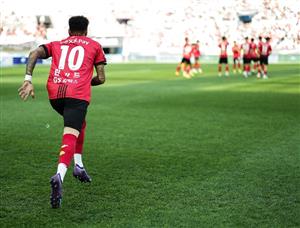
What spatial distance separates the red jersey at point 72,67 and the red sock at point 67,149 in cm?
42

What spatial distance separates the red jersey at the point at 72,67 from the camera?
237 inches

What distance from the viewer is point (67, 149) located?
5.92m

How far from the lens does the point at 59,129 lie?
11.6m

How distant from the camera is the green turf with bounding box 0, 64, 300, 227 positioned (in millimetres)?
5301

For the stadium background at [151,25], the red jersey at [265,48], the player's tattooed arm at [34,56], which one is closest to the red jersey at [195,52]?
the red jersey at [265,48]

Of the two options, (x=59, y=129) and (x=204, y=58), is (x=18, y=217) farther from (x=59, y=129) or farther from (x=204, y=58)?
(x=204, y=58)

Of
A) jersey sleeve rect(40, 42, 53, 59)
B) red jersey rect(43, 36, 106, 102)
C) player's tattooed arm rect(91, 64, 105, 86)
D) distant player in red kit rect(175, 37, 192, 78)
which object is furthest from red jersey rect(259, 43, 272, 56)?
jersey sleeve rect(40, 42, 53, 59)

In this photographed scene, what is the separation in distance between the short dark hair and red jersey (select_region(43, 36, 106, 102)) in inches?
4.1

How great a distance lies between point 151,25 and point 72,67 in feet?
203

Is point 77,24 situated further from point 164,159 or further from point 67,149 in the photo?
point 164,159

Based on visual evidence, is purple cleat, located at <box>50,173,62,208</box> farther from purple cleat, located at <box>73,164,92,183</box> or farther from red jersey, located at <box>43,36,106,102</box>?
purple cleat, located at <box>73,164,92,183</box>

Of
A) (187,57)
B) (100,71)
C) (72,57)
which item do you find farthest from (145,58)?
(72,57)

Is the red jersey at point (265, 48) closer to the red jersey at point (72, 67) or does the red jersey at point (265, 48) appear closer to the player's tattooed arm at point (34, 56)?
the red jersey at point (72, 67)

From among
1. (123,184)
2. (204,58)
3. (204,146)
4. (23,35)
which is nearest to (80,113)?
(123,184)
